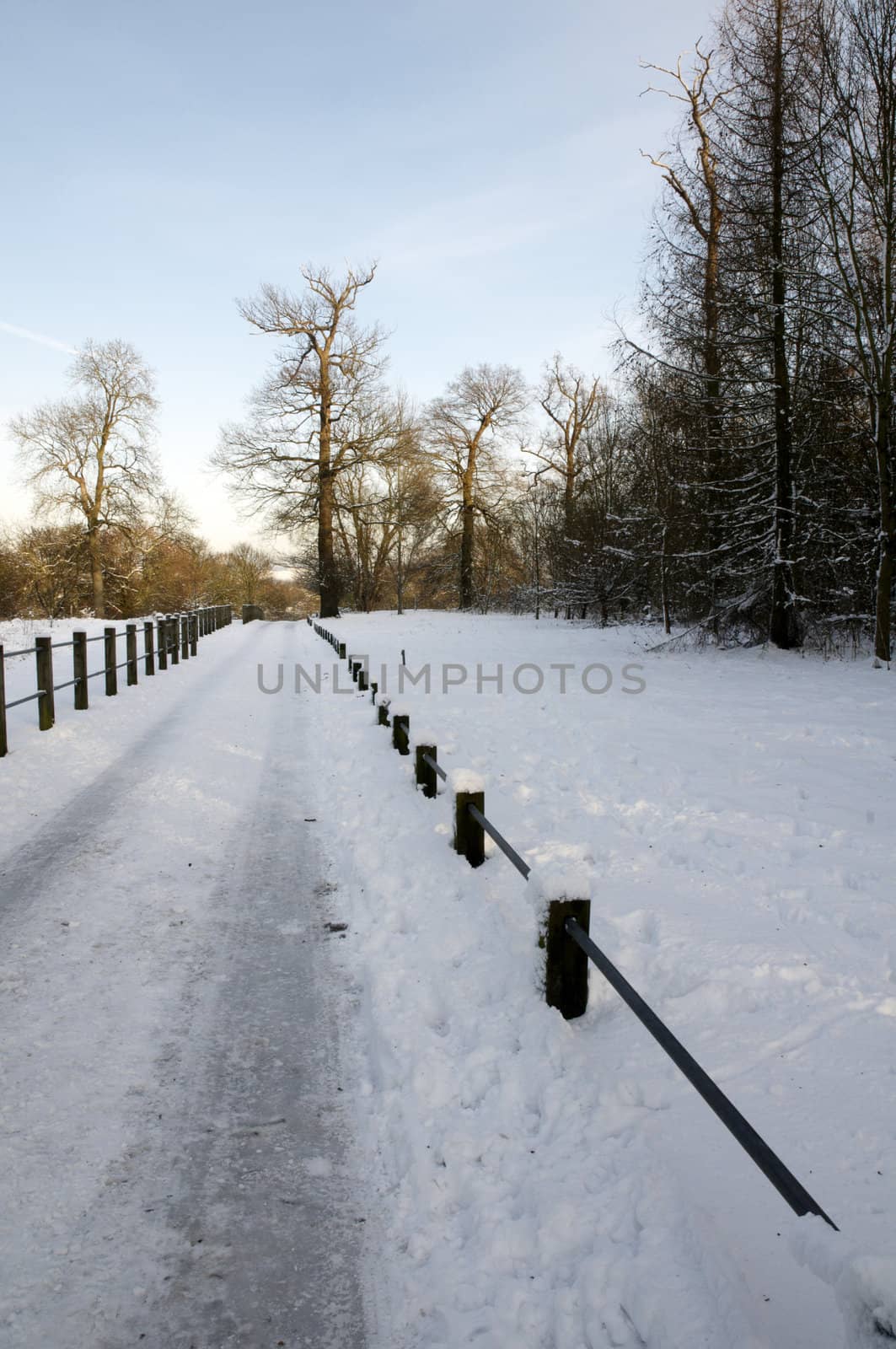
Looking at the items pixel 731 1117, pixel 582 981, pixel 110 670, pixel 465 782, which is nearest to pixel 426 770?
pixel 465 782

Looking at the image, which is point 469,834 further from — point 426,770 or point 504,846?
point 426,770

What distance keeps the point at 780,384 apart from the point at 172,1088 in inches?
591

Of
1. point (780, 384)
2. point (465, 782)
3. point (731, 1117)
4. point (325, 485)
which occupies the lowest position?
point (731, 1117)

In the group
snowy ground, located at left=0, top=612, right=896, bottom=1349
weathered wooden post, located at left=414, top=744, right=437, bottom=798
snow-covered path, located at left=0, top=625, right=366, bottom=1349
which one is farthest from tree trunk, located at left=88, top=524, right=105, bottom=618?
weathered wooden post, located at left=414, top=744, right=437, bottom=798

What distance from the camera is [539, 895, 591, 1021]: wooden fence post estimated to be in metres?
3.32

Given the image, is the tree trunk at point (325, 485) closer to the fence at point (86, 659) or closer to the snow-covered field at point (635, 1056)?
the fence at point (86, 659)

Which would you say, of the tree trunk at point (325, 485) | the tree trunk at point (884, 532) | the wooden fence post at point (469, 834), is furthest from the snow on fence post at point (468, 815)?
the tree trunk at point (325, 485)

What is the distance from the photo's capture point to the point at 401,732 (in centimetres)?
830

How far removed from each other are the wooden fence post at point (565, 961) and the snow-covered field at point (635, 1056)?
0.11 m

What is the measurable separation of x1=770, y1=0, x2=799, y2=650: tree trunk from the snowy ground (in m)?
8.25

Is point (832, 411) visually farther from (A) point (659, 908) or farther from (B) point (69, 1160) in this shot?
(B) point (69, 1160)

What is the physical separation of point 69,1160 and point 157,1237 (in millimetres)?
491

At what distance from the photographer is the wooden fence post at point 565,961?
10.9 ft

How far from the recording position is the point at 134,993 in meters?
3.54
